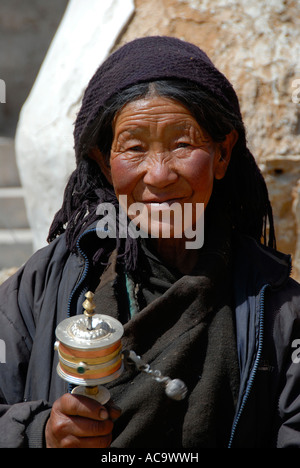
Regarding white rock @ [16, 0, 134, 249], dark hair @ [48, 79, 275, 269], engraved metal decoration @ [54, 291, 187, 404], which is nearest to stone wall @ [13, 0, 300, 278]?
white rock @ [16, 0, 134, 249]

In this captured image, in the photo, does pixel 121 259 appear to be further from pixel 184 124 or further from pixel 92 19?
pixel 92 19

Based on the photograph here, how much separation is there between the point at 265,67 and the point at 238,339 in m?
1.87

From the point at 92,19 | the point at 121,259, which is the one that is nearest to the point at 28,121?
the point at 92,19

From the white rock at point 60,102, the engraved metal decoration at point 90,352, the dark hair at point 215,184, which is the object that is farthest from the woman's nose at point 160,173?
the white rock at point 60,102

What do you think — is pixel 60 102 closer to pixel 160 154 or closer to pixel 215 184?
pixel 215 184

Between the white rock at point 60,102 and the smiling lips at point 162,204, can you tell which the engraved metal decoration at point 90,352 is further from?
the white rock at point 60,102

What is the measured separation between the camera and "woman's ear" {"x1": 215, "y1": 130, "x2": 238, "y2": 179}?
6.48 ft

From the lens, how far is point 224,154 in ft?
6.55

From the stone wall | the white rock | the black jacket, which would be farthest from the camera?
the white rock

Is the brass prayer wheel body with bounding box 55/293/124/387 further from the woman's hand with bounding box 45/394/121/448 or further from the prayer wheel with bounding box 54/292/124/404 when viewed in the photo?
the woman's hand with bounding box 45/394/121/448

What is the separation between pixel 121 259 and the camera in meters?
2.00

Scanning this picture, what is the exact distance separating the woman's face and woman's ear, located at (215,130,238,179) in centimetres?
10

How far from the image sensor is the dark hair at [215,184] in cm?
180
